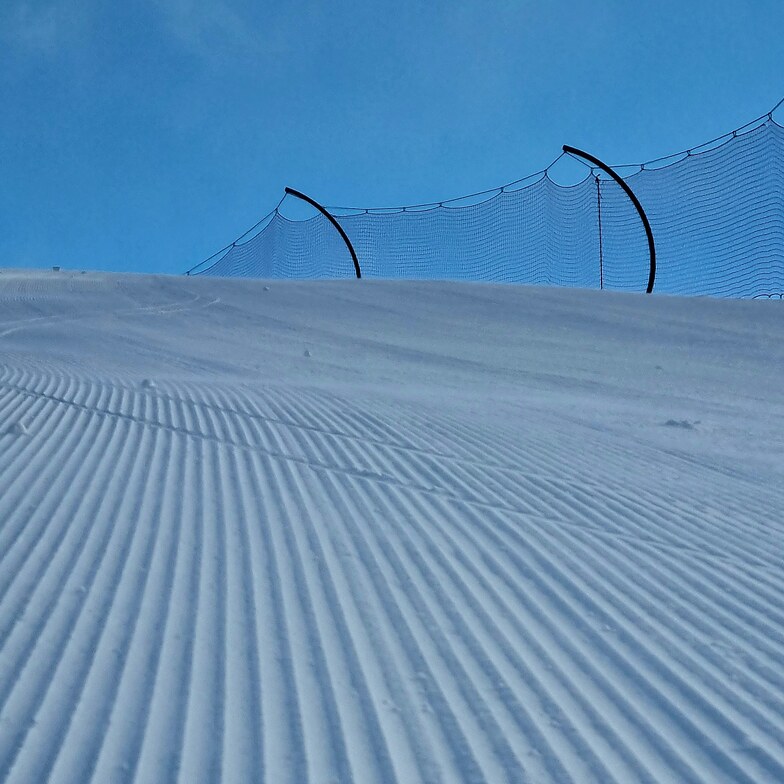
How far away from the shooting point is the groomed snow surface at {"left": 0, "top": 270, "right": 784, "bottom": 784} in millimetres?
1958

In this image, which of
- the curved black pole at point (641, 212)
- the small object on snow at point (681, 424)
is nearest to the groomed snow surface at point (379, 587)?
the small object on snow at point (681, 424)

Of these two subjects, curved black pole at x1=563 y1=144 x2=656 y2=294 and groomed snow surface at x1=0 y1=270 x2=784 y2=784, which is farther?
curved black pole at x1=563 y1=144 x2=656 y2=294

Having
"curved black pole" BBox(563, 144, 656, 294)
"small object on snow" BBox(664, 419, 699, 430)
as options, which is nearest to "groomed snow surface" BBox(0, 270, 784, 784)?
"small object on snow" BBox(664, 419, 699, 430)

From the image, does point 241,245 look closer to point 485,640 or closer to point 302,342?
point 302,342

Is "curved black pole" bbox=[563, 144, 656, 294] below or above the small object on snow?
above

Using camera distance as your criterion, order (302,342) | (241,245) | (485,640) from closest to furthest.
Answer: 1. (485,640)
2. (302,342)
3. (241,245)

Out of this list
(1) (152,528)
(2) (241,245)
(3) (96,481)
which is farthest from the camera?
(2) (241,245)

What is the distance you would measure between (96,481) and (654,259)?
468 inches

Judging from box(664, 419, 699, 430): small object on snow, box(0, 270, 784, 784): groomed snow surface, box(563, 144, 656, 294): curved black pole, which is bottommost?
box(0, 270, 784, 784): groomed snow surface

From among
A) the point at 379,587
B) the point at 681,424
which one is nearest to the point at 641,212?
the point at 681,424

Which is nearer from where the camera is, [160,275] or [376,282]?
[376,282]

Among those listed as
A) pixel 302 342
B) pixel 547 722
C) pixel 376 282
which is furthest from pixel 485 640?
pixel 376 282

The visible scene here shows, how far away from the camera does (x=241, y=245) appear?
2183cm

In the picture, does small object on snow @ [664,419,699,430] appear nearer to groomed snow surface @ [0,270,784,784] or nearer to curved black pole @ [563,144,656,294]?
groomed snow surface @ [0,270,784,784]
